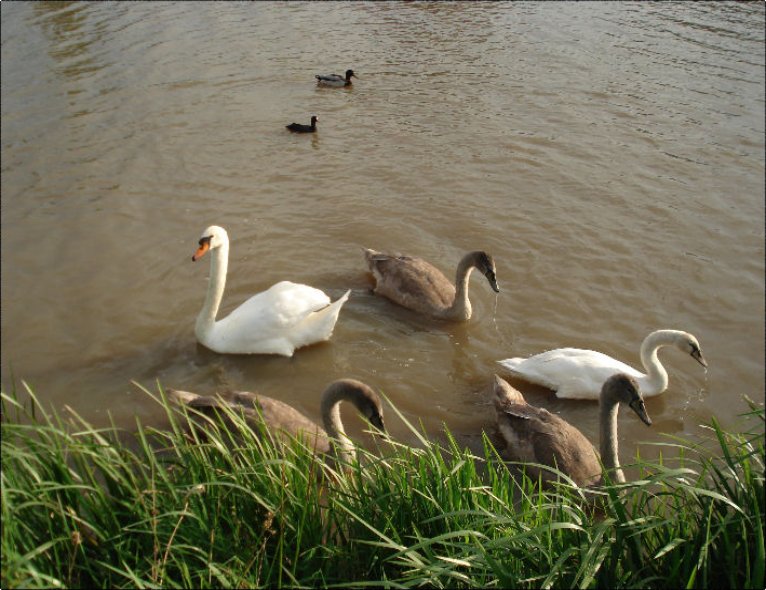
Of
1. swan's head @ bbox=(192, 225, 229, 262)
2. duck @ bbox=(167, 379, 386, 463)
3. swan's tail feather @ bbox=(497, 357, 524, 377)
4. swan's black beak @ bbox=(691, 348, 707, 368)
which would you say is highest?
swan's head @ bbox=(192, 225, 229, 262)

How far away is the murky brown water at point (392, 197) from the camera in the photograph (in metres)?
6.66

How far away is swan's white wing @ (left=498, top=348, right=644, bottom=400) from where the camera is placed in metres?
6.09

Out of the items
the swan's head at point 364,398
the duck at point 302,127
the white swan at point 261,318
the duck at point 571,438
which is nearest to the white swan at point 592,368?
the duck at point 571,438

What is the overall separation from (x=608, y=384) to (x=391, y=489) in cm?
234

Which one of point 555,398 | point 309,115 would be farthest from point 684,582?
point 309,115

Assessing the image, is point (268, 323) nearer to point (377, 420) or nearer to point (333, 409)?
point (333, 409)

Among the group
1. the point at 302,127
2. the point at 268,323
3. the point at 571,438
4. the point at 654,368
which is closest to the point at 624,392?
the point at 571,438

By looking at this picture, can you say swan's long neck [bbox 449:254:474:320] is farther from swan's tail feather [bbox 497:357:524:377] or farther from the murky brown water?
swan's tail feather [bbox 497:357:524:377]

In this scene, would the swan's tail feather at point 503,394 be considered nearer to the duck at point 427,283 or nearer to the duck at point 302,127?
the duck at point 427,283

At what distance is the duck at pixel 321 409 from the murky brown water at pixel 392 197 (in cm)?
85

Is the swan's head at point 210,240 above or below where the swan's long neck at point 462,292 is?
above

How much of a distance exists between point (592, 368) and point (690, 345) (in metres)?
0.96

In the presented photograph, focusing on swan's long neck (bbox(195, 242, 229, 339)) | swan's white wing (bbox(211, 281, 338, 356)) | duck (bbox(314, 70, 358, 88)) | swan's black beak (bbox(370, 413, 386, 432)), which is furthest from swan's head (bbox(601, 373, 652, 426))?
duck (bbox(314, 70, 358, 88))

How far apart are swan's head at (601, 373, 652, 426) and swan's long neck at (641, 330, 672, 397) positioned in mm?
1149
